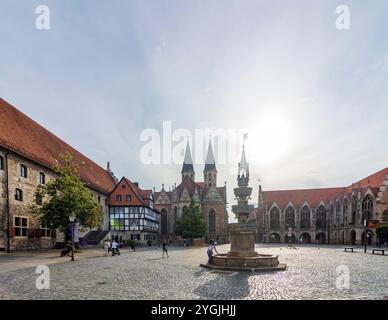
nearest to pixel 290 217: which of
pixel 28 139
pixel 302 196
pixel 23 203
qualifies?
pixel 302 196

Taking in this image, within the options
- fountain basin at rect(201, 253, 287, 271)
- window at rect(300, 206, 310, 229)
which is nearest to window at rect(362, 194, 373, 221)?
window at rect(300, 206, 310, 229)

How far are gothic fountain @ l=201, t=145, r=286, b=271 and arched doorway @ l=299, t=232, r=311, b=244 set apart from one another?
67.9 m

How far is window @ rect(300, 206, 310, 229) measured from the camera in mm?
80938

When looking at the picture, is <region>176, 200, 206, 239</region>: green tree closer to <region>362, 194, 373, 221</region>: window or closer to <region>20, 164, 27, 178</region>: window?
<region>362, 194, 373, 221</region>: window

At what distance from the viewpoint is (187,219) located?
61.9 metres

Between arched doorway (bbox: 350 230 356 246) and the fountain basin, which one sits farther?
arched doorway (bbox: 350 230 356 246)

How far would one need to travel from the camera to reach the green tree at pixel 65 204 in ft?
89.9

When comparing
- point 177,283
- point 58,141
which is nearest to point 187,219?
point 58,141

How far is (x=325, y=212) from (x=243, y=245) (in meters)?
67.0

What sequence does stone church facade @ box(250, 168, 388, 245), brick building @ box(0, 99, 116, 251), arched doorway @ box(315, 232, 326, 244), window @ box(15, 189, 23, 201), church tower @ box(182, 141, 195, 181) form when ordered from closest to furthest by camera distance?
brick building @ box(0, 99, 116, 251) → window @ box(15, 189, 23, 201) → stone church facade @ box(250, 168, 388, 245) → arched doorway @ box(315, 232, 326, 244) → church tower @ box(182, 141, 195, 181)

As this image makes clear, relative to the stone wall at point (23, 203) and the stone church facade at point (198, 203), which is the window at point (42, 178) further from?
the stone church facade at point (198, 203)

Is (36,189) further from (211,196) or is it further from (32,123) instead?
(211,196)

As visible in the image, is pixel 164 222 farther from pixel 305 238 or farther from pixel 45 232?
pixel 45 232
